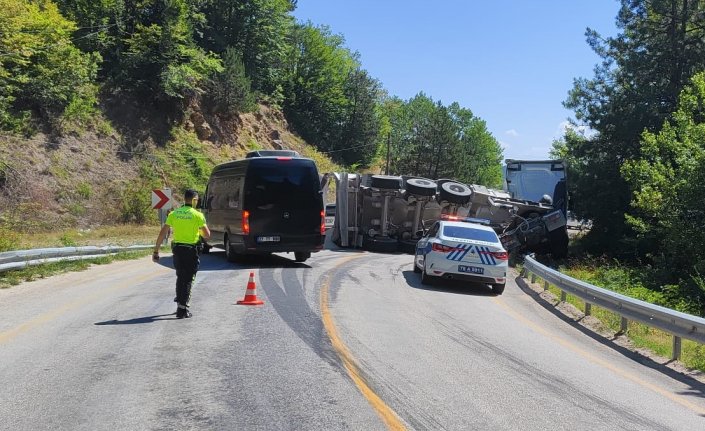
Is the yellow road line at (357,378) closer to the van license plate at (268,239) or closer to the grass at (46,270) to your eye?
the van license plate at (268,239)

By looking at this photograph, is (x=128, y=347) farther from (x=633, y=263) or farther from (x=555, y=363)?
(x=633, y=263)

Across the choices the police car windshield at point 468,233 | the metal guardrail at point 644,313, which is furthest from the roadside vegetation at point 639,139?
the metal guardrail at point 644,313

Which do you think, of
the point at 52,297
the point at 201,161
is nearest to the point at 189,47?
the point at 201,161

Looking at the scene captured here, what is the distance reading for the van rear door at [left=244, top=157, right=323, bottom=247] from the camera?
53.7ft

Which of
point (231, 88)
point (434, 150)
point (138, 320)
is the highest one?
point (231, 88)

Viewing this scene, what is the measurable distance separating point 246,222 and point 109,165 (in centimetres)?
2232

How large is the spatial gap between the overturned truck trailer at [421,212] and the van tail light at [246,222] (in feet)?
27.4

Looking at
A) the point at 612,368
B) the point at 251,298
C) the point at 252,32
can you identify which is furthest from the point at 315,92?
the point at 612,368

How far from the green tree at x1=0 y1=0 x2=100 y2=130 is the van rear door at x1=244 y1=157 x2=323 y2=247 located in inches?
754

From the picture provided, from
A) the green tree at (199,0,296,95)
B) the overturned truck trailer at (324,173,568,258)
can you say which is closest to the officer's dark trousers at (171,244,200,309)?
the overturned truck trailer at (324,173,568,258)

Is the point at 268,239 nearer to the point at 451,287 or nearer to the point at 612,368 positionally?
the point at 451,287

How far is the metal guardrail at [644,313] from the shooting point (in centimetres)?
808

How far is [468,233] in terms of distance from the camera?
589 inches

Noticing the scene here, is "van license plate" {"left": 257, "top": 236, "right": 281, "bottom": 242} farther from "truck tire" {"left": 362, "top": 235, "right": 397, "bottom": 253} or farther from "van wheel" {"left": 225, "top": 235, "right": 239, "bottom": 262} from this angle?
"truck tire" {"left": 362, "top": 235, "right": 397, "bottom": 253}
